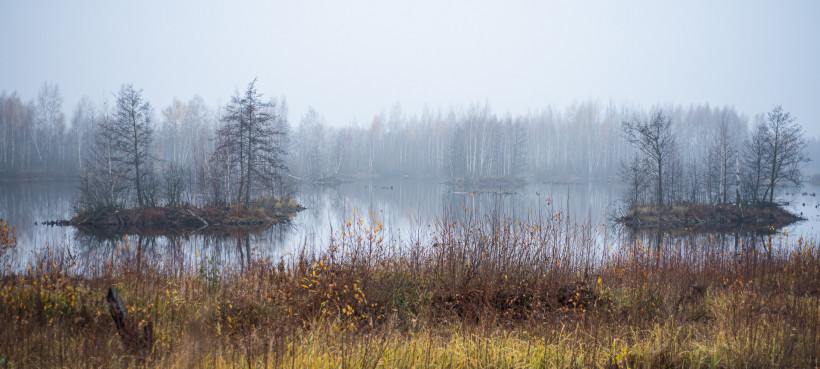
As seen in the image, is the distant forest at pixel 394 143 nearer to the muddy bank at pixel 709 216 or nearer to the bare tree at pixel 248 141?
the bare tree at pixel 248 141

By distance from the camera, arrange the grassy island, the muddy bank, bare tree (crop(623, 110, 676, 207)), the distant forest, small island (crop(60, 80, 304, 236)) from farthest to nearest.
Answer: the distant forest → bare tree (crop(623, 110, 676, 207)) → the muddy bank → small island (crop(60, 80, 304, 236)) → the grassy island

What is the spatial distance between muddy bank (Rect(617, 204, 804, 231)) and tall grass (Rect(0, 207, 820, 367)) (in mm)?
17963

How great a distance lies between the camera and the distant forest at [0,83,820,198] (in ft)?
202

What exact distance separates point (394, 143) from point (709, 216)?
71606 mm

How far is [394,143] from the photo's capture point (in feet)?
312

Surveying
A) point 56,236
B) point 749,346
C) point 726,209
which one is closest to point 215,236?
point 56,236

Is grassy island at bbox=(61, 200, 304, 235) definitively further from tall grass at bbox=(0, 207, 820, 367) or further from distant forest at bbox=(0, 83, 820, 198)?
distant forest at bbox=(0, 83, 820, 198)

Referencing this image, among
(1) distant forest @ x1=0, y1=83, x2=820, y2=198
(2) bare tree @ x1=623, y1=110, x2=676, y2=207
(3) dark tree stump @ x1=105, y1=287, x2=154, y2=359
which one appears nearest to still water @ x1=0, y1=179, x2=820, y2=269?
(2) bare tree @ x1=623, y1=110, x2=676, y2=207

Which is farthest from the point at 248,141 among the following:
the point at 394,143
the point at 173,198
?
the point at 394,143

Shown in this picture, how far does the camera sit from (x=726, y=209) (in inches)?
1118

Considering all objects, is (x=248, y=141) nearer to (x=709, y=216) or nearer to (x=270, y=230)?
(x=270, y=230)

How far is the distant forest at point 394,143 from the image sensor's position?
61.4m

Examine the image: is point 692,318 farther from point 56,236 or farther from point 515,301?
point 56,236

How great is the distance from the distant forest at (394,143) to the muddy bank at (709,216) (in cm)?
2785
